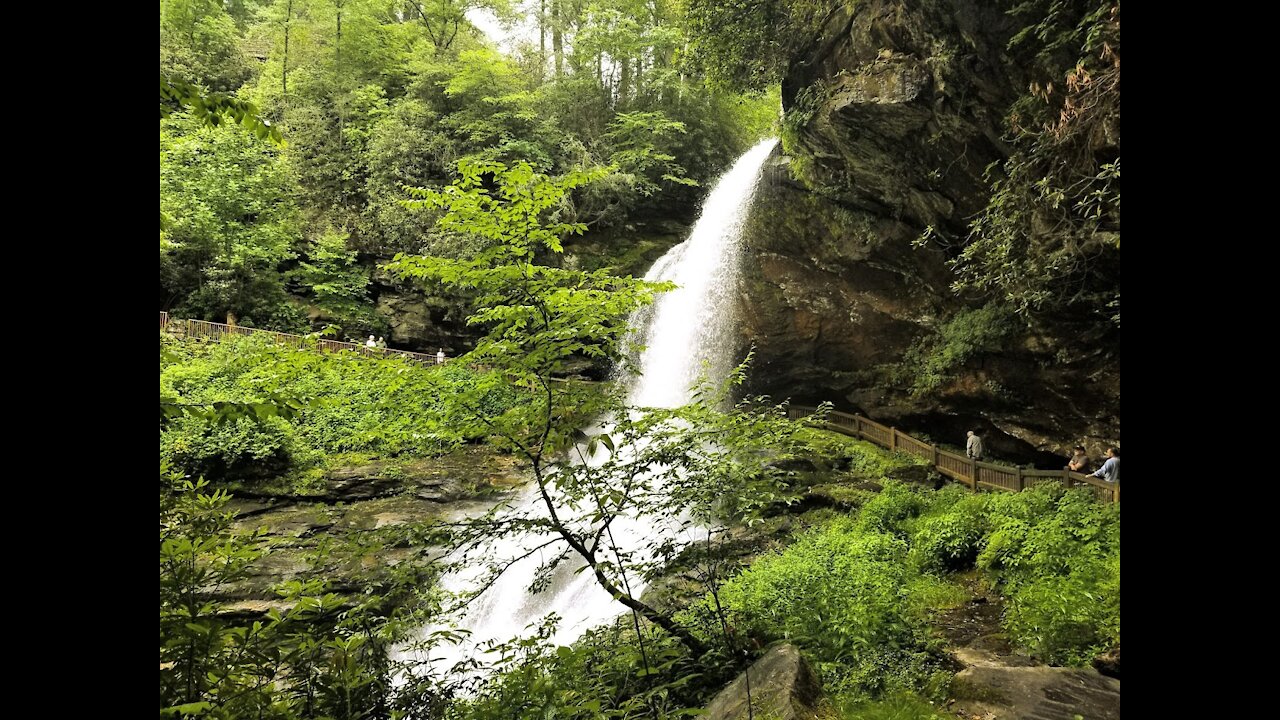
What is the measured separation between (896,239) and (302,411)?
40.4 feet

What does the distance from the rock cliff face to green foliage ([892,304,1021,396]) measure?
0.19 metres

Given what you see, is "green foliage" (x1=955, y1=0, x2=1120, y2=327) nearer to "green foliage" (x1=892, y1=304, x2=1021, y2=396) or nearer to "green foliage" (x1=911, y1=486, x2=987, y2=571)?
"green foliage" (x1=892, y1=304, x2=1021, y2=396)

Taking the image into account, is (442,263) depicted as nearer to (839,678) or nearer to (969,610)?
(839,678)

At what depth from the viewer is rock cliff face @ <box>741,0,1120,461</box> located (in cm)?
952

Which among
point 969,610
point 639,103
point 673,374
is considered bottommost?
point 969,610

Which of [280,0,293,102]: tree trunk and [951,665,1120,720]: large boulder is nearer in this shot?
[951,665,1120,720]: large boulder

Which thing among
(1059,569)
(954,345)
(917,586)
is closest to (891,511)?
(917,586)

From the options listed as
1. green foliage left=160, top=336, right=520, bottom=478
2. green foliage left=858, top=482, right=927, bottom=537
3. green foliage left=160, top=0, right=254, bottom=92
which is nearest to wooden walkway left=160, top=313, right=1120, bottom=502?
green foliage left=160, top=336, right=520, bottom=478

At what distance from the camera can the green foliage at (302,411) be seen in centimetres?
414

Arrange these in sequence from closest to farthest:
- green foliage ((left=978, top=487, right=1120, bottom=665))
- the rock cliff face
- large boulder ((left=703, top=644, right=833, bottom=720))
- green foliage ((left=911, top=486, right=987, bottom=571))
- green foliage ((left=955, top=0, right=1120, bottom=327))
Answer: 1. large boulder ((left=703, top=644, right=833, bottom=720))
2. green foliage ((left=978, top=487, right=1120, bottom=665))
3. green foliage ((left=955, top=0, right=1120, bottom=327))
4. green foliage ((left=911, top=486, right=987, bottom=571))
5. the rock cliff face
